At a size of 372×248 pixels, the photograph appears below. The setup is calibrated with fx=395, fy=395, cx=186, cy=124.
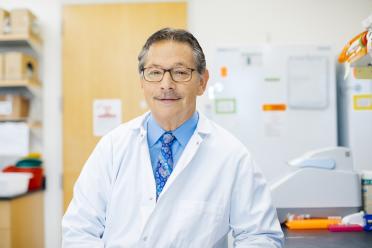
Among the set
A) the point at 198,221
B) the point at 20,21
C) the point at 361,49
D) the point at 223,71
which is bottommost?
the point at 198,221

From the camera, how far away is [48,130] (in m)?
3.23

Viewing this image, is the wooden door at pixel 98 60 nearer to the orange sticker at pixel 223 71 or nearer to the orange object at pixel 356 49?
the orange sticker at pixel 223 71

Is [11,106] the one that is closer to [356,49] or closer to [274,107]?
[274,107]

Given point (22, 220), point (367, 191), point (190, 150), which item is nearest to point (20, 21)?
point (22, 220)

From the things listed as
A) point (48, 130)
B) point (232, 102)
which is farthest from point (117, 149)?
point (48, 130)

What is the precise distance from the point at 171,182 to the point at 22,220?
73.8 inches

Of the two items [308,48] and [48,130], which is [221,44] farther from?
[48,130]

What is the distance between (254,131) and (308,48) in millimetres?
726

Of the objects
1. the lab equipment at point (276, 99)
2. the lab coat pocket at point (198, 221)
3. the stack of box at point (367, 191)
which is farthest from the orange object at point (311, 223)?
the lab equipment at point (276, 99)

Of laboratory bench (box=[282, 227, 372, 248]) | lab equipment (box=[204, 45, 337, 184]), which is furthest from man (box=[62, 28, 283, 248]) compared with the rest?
lab equipment (box=[204, 45, 337, 184])

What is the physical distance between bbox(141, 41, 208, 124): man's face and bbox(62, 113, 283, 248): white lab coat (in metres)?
0.10

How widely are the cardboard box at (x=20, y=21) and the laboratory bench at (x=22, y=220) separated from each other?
122 centimetres

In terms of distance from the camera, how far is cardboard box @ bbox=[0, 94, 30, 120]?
306 centimetres

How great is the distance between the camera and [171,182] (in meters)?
1.23
